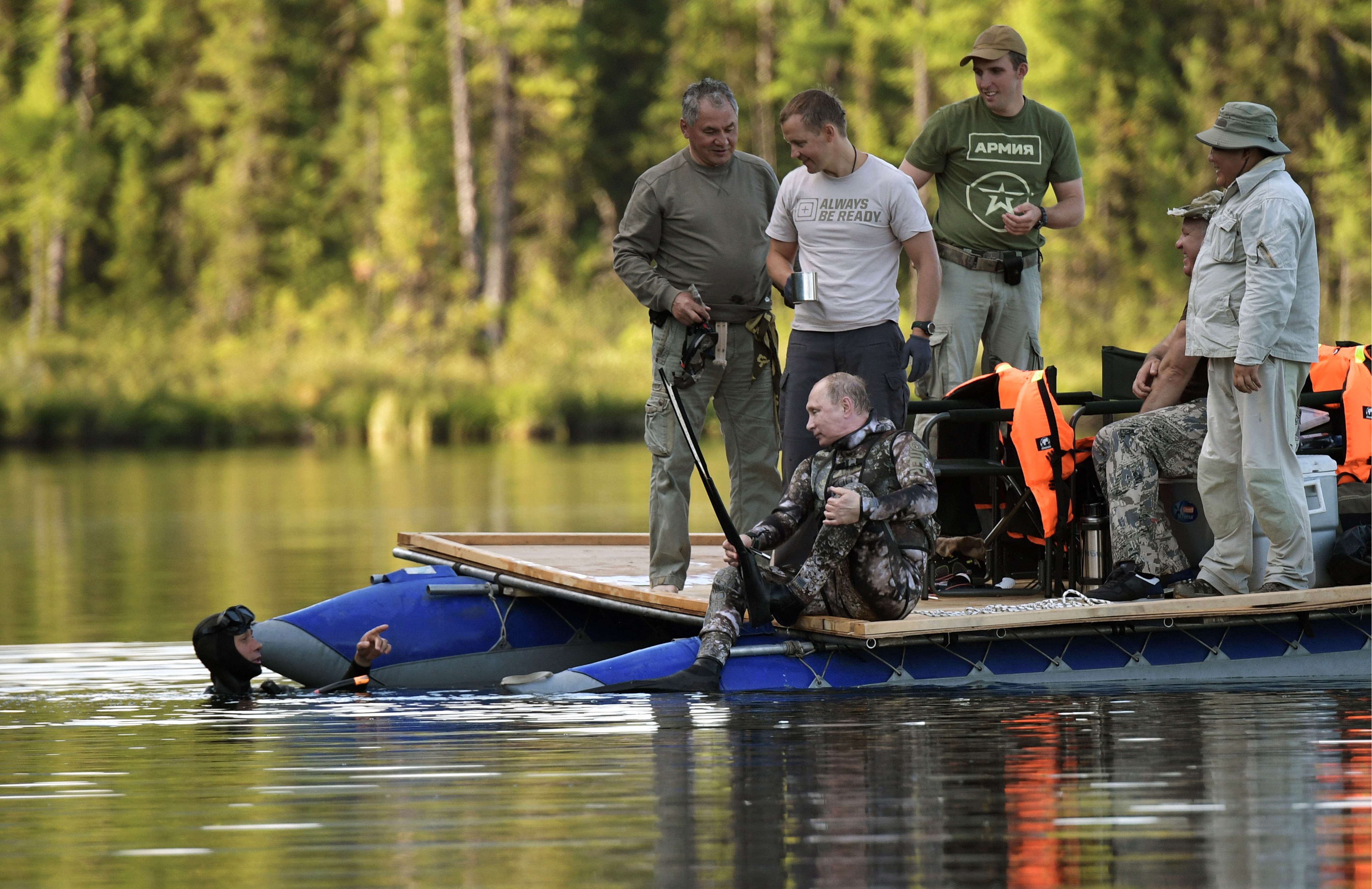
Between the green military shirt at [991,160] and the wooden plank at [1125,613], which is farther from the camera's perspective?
the green military shirt at [991,160]

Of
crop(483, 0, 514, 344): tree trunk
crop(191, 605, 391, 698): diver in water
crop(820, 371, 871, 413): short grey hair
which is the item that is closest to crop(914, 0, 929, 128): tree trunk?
crop(483, 0, 514, 344): tree trunk

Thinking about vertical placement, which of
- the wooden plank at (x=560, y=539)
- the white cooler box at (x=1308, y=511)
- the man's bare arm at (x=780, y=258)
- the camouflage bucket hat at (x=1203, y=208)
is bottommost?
the wooden plank at (x=560, y=539)

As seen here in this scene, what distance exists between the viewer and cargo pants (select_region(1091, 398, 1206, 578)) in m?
7.88

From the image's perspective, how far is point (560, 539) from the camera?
34.7 ft

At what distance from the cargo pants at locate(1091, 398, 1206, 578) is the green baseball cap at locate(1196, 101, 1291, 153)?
105 centimetres

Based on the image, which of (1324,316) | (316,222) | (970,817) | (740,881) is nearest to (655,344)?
(970,817)

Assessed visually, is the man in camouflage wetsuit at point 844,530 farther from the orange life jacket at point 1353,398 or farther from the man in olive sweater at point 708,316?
the orange life jacket at point 1353,398

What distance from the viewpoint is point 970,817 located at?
212 inches

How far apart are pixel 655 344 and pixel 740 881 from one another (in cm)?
387

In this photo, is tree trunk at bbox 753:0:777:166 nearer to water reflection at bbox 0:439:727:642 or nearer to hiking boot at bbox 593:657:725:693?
water reflection at bbox 0:439:727:642

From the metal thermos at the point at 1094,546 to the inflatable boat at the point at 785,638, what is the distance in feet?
1.05

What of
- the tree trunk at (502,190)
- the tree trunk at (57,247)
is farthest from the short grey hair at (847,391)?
the tree trunk at (57,247)

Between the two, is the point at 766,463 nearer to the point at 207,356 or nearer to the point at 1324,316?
the point at 1324,316

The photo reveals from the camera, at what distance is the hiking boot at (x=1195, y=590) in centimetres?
791
